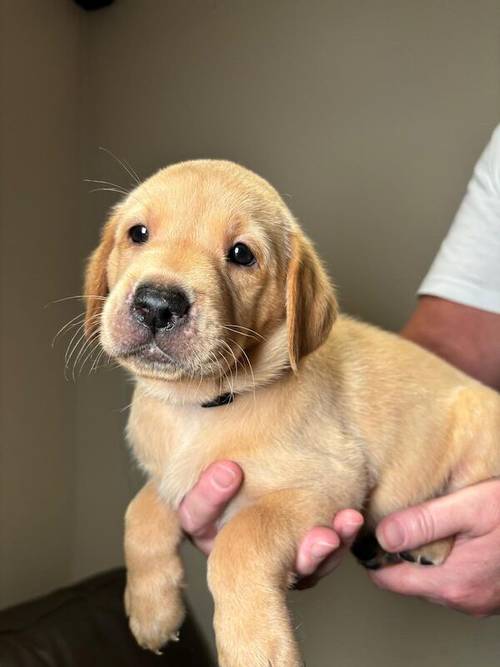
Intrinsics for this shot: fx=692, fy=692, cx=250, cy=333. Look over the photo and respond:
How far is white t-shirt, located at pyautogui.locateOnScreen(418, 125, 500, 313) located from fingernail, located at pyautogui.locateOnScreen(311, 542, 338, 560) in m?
1.01

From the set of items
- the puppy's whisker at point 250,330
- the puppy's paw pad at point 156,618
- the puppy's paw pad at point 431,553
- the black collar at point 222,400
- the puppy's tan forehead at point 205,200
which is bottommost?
the puppy's paw pad at point 156,618

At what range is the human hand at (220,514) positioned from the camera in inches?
48.9

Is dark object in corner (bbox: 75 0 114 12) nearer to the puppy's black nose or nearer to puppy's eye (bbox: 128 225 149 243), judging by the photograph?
puppy's eye (bbox: 128 225 149 243)

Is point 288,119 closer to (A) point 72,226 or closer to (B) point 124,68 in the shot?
(B) point 124,68

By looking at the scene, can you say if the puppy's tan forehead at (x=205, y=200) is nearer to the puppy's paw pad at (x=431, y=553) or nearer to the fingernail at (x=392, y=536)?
the fingernail at (x=392, y=536)

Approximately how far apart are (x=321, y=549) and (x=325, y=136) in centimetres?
223

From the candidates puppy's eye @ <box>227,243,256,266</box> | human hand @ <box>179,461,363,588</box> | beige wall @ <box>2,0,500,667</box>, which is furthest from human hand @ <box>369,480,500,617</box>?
beige wall @ <box>2,0,500,667</box>

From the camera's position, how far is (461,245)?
6.56 feet

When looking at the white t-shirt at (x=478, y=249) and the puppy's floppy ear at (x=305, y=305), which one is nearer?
the puppy's floppy ear at (x=305, y=305)

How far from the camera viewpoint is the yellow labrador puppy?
3.89ft

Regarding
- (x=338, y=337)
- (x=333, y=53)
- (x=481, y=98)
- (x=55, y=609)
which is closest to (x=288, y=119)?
(x=333, y=53)

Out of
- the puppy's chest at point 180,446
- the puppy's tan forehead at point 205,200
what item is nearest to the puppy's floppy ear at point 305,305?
the puppy's tan forehead at point 205,200

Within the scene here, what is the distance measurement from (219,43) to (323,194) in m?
0.91

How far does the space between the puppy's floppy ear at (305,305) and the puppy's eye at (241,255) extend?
93mm
